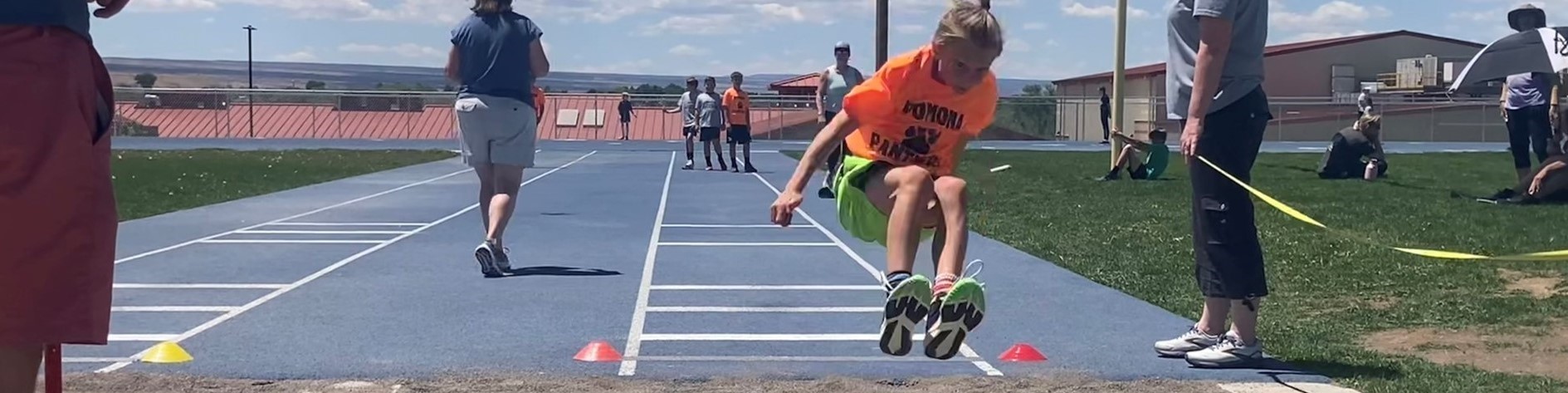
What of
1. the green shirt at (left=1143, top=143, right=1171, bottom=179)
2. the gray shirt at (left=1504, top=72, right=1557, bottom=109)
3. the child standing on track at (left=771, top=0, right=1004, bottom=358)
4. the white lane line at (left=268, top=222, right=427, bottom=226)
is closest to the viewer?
the child standing on track at (left=771, top=0, right=1004, bottom=358)

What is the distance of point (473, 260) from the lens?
10.1 metres

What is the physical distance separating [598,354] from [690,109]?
19.6 metres

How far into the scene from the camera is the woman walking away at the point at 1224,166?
6.32 meters

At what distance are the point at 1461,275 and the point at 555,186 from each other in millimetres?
12314

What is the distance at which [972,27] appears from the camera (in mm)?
5527

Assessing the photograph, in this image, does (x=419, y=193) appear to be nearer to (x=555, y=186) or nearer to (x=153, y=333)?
(x=555, y=186)

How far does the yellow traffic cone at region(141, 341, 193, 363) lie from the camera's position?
20.5 ft

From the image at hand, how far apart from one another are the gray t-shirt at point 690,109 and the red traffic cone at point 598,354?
744 inches

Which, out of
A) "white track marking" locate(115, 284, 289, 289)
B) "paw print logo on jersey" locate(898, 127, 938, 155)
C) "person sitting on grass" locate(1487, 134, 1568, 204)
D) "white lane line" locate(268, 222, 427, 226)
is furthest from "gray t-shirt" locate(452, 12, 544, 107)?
"person sitting on grass" locate(1487, 134, 1568, 204)

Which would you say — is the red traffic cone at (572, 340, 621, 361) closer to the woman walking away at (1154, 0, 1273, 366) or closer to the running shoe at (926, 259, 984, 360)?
the running shoe at (926, 259, 984, 360)

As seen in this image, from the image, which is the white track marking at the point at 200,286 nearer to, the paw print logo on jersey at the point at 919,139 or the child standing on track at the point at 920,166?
the child standing on track at the point at 920,166

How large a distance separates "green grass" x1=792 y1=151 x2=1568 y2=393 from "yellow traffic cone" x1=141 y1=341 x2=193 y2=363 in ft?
13.4

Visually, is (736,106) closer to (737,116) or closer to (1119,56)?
(737,116)

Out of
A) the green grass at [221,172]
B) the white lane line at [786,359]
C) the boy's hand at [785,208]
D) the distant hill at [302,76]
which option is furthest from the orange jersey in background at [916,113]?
the distant hill at [302,76]
